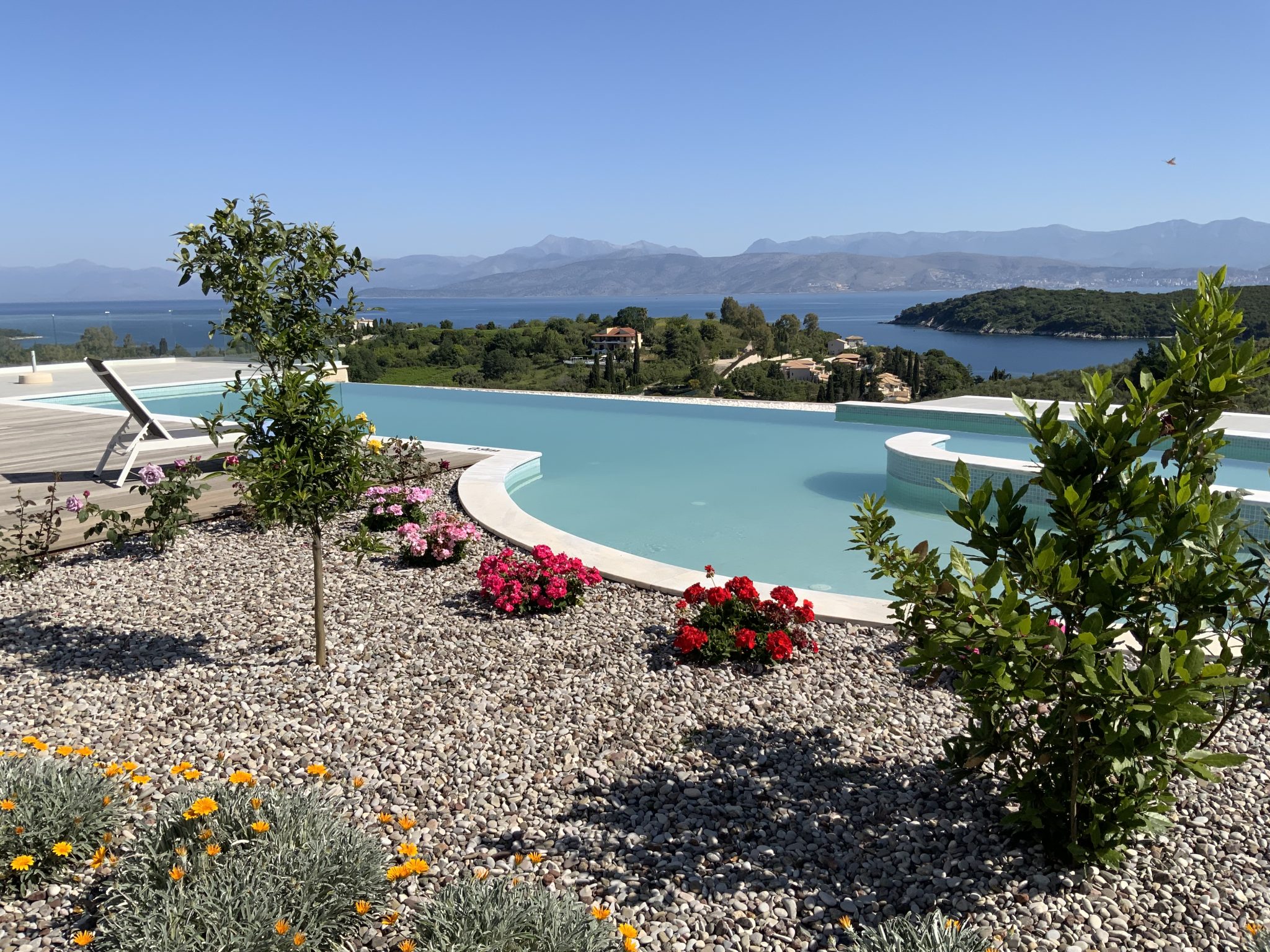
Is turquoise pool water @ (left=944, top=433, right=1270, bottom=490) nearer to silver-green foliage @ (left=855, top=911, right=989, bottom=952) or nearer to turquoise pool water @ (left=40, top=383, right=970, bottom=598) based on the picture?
turquoise pool water @ (left=40, top=383, right=970, bottom=598)

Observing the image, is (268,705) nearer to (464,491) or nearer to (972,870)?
(972,870)

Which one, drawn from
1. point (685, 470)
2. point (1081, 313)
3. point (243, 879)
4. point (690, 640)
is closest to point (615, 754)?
point (690, 640)

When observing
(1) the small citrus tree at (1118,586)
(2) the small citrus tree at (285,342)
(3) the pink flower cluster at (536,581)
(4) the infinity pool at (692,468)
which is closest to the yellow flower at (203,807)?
(2) the small citrus tree at (285,342)

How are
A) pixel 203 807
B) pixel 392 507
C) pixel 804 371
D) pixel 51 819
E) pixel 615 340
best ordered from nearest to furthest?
pixel 203 807 < pixel 51 819 < pixel 392 507 < pixel 804 371 < pixel 615 340

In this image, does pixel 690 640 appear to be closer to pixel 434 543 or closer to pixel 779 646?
pixel 779 646

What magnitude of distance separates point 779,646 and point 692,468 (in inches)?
260

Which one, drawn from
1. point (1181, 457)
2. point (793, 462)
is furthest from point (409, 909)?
point (793, 462)

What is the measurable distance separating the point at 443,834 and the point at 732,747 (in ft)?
3.94

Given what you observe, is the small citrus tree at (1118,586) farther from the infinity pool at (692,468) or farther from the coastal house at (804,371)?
the coastal house at (804,371)

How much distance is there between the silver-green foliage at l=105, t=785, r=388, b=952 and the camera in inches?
88.7

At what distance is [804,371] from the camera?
27969mm

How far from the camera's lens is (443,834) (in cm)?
292

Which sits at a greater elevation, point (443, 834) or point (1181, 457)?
point (1181, 457)

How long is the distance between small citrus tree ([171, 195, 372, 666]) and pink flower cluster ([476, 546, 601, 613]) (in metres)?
1.15
